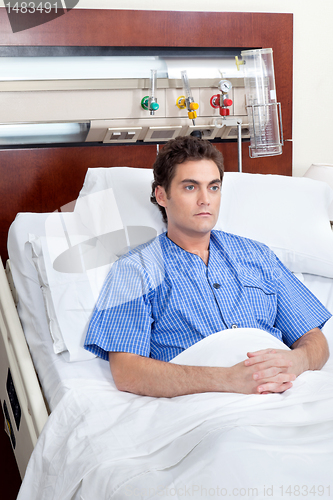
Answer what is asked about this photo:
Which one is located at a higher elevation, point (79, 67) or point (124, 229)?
point (79, 67)

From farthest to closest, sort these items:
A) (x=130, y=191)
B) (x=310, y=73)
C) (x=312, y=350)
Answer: (x=310, y=73) → (x=130, y=191) → (x=312, y=350)

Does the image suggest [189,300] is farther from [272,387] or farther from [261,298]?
[272,387]

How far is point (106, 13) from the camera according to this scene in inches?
83.7

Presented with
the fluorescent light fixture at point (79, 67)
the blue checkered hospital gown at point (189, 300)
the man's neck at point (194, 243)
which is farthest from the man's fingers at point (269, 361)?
the fluorescent light fixture at point (79, 67)

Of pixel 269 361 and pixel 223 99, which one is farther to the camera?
pixel 223 99

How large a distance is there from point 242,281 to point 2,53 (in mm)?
1378

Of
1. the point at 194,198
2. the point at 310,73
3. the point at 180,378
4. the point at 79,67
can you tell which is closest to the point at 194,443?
the point at 180,378

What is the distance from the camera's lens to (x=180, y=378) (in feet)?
3.95

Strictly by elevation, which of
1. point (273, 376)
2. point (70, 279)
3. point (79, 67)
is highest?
point (79, 67)

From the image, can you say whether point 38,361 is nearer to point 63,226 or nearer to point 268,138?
point 63,226

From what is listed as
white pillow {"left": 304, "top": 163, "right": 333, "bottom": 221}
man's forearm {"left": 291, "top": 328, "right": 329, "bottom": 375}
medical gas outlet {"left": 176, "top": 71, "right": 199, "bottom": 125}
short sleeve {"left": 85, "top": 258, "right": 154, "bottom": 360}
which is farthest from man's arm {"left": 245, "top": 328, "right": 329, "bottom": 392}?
medical gas outlet {"left": 176, "top": 71, "right": 199, "bottom": 125}

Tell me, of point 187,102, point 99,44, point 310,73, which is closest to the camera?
point 99,44

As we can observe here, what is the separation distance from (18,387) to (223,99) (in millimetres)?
1545

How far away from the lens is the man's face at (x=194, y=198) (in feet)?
4.91
